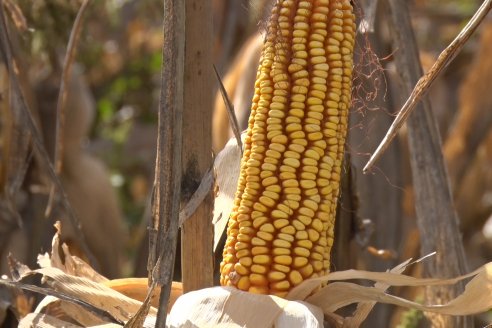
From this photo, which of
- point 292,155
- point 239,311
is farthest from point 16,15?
point 239,311

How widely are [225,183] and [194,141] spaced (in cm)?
28

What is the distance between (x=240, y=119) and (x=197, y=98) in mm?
2452

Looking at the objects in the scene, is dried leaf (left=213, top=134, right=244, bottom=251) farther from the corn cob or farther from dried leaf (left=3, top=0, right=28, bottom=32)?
dried leaf (left=3, top=0, right=28, bottom=32)

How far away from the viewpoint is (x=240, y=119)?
4.23 metres

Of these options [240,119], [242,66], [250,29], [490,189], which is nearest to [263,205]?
[240,119]

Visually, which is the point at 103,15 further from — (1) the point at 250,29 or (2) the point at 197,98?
(2) the point at 197,98

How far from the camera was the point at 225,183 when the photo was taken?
2.04 m

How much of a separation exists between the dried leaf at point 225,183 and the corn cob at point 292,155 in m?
0.19

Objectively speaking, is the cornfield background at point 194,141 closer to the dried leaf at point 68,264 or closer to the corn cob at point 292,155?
the corn cob at point 292,155

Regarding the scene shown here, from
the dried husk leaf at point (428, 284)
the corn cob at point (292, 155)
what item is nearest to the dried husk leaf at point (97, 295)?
the corn cob at point (292, 155)

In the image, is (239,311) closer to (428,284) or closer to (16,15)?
(428,284)

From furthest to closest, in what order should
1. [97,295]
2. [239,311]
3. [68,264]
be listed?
[68,264] < [97,295] < [239,311]

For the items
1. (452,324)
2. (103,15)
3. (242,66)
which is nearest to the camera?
(452,324)

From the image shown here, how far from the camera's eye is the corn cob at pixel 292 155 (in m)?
1.77
